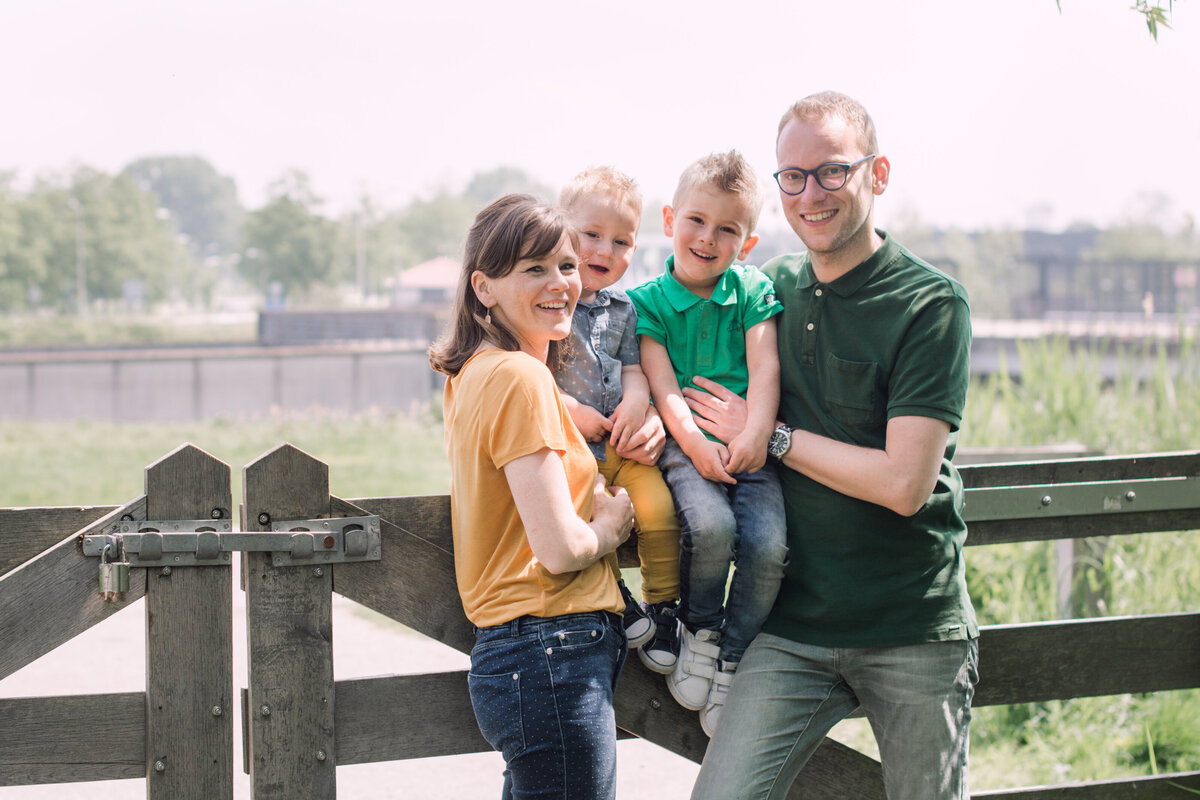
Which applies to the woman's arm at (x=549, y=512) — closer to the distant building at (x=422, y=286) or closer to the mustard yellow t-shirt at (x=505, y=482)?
the mustard yellow t-shirt at (x=505, y=482)

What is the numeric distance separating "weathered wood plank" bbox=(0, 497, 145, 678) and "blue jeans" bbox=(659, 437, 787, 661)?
1164mm

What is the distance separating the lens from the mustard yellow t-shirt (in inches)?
82.3

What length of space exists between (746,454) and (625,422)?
11.4 inches

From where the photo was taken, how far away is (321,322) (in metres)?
53.6

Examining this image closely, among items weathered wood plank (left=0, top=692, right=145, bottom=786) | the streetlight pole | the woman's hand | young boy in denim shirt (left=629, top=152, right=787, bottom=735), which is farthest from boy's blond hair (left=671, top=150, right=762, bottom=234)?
the streetlight pole

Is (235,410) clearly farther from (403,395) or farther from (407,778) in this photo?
(407,778)

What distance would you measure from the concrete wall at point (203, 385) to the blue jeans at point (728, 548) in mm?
35402

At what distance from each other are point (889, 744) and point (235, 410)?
38312 millimetres

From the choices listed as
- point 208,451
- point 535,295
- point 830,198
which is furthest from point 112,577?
point 208,451

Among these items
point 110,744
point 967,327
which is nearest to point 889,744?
point 967,327

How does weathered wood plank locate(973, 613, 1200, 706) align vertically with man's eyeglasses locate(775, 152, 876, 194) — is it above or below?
below

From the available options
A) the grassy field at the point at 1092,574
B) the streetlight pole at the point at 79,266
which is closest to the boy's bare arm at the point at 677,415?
the grassy field at the point at 1092,574

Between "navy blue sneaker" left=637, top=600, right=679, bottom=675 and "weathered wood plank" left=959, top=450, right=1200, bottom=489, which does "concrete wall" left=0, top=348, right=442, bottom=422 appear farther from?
"navy blue sneaker" left=637, top=600, right=679, bottom=675

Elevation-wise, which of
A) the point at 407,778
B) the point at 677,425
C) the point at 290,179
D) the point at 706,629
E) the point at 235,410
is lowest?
the point at 235,410
